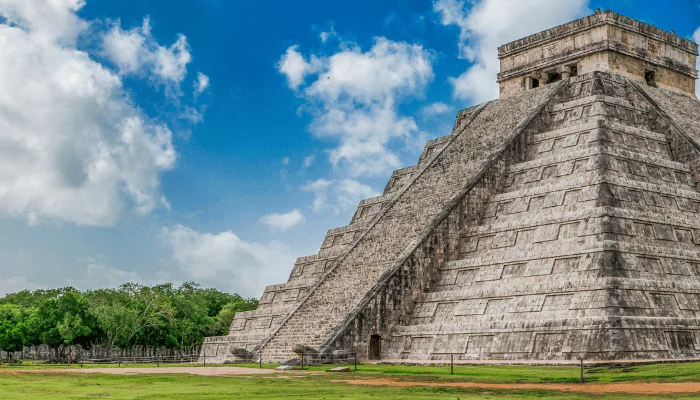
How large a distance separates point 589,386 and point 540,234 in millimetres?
10537

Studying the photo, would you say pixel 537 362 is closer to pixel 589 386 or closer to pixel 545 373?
pixel 545 373

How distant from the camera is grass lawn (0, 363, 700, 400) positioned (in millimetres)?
17172

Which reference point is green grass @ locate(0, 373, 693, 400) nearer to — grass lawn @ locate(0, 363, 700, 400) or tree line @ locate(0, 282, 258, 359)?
grass lawn @ locate(0, 363, 700, 400)

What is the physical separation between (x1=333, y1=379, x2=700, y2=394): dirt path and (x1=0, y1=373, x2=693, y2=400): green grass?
0.73m

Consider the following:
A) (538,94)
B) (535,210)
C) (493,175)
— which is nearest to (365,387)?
(535,210)

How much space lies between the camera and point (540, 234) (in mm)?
28891

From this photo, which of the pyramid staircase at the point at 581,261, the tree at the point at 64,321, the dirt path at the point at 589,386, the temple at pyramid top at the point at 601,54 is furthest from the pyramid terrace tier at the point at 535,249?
the tree at the point at 64,321

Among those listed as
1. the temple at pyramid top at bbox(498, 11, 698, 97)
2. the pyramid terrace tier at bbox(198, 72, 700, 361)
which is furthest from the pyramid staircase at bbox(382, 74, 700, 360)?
the temple at pyramid top at bbox(498, 11, 698, 97)

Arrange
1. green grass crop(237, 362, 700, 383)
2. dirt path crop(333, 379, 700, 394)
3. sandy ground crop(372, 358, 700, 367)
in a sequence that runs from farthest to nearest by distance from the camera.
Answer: sandy ground crop(372, 358, 700, 367)
green grass crop(237, 362, 700, 383)
dirt path crop(333, 379, 700, 394)

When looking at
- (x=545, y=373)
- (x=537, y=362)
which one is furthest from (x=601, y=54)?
(x=545, y=373)

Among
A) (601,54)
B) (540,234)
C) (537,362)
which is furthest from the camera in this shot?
(601,54)

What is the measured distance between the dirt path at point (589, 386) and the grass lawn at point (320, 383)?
677mm

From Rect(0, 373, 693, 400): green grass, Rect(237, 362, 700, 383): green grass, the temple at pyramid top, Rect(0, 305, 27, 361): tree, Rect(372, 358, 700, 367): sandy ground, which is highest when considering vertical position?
the temple at pyramid top

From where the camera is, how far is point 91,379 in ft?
74.4
